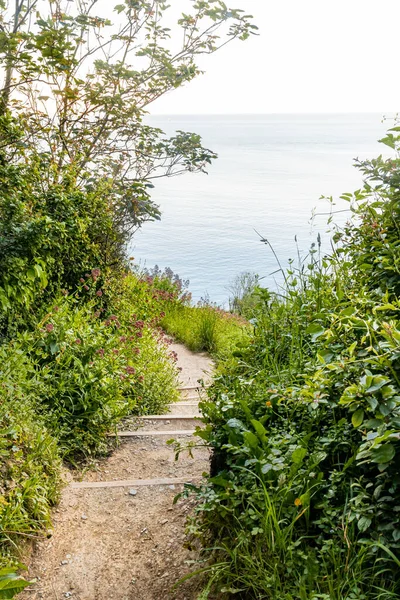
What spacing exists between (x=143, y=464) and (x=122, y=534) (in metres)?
0.92

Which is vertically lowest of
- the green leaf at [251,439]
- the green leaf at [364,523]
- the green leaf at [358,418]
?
the green leaf at [364,523]

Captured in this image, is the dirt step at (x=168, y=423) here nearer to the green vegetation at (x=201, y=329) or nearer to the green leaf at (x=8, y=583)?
the green leaf at (x=8, y=583)

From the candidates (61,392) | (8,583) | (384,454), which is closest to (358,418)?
(384,454)

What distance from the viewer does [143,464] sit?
3977mm

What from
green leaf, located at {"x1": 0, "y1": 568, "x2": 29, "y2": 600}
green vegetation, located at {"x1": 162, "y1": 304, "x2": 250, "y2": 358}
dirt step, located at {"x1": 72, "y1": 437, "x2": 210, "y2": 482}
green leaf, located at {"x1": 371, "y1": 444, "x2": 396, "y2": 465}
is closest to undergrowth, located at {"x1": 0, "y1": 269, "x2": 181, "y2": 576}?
green leaf, located at {"x1": 0, "y1": 568, "x2": 29, "y2": 600}

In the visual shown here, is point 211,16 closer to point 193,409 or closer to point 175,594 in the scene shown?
point 193,409

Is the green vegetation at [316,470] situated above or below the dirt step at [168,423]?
above

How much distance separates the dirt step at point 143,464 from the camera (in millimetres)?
3814

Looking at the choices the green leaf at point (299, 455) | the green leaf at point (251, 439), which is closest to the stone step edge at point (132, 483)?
the green leaf at point (251, 439)

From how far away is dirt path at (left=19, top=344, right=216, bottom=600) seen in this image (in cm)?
264

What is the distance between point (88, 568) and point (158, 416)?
6.83ft

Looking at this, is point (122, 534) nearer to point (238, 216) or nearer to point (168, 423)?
point (168, 423)

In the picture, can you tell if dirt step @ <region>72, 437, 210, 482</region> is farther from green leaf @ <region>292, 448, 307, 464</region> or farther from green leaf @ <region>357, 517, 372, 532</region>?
green leaf @ <region>357, 517, 372, 532</region>

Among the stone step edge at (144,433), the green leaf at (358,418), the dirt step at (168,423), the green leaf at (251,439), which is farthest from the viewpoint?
the dirt step at (168,423)
